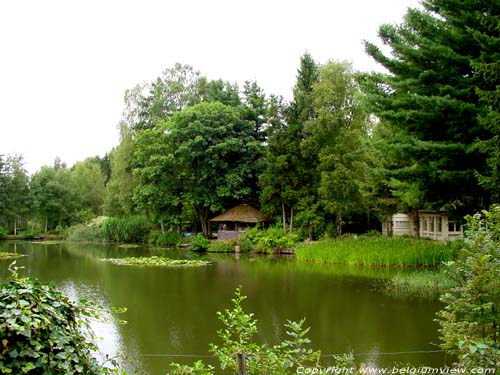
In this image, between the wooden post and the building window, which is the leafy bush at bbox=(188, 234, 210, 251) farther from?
the wooden post

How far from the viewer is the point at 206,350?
851 cm

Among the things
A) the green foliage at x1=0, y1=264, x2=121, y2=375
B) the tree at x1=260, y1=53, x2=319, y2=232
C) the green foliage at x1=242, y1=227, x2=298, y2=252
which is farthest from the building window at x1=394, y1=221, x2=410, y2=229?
the green foliage at x1=0, y1=264, x2=121, y2=375

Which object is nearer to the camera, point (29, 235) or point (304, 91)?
point (304, 91)

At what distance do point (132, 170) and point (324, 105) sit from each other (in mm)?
16259

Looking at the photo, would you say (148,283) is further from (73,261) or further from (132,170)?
(132,170)

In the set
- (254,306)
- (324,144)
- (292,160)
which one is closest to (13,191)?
(292,160)

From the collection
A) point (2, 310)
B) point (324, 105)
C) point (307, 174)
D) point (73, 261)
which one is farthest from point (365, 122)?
point (2, 310)

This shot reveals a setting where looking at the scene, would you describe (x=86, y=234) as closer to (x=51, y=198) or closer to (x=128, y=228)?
(x=128, y=228)

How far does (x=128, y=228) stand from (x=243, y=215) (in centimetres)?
1050

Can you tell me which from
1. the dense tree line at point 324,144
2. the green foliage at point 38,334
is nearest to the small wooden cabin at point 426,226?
the dense tree line at point 324,144

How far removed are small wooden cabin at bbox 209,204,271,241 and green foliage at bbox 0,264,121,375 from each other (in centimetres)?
2920

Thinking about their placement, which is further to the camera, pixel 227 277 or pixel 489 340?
pixel 227 277

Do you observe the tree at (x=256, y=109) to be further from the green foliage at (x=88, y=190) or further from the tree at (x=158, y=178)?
the green foliage at (x=88, y=190)

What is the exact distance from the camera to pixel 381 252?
20.9 meters
